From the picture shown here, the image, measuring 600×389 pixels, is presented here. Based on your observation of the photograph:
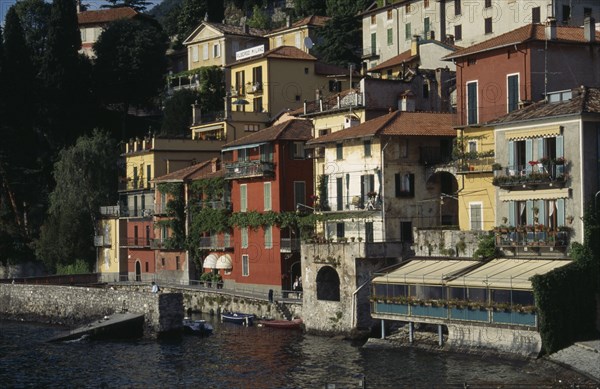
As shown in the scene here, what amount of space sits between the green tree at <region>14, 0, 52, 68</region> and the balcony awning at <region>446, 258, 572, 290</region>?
243 feet

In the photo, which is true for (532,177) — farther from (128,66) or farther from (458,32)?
(128,66)

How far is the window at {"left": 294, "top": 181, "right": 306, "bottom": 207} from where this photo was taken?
73625mm

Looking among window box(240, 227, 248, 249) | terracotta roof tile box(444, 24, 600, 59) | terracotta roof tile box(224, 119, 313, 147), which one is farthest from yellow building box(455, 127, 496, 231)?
window box(240, 227, 248, 249)

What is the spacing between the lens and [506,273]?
49.9 meters

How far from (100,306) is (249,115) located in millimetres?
27653

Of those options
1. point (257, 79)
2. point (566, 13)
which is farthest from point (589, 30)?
point (257, 79)

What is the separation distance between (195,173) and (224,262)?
9844mm

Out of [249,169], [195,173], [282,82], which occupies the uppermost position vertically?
[282,82]

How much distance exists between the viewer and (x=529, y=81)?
57.3m

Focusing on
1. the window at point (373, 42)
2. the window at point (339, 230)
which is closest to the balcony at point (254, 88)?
the window at point (373, 42)

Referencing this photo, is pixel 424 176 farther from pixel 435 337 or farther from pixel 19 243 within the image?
pixel 19 243

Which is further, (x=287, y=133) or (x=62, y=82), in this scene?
(x=62, y=82)

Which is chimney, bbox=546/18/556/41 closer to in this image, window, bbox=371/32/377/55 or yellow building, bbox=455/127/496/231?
yellow building, bbox=455/127/496/231

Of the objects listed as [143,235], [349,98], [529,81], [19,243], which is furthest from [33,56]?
[529,81]
